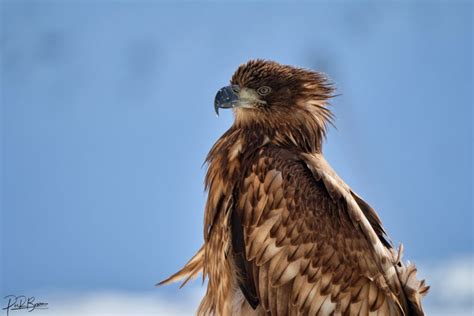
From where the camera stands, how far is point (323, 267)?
7.37 meters

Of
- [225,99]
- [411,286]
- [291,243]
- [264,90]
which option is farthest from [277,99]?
[411,286]

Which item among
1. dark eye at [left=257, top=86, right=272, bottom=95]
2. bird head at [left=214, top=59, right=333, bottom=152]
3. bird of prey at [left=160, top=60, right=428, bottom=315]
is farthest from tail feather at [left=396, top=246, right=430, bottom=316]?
dark eye at [left=257, top=86, right=272, bottom=95]

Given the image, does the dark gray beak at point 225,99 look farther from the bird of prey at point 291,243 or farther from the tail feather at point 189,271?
the tail feather at point 189,271

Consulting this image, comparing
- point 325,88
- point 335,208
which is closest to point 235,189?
point 335,208

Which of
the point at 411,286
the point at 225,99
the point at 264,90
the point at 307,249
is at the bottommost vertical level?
the point at 411,286

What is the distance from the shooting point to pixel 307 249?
739 cm

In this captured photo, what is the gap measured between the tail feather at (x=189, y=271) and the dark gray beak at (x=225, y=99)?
4.20ft

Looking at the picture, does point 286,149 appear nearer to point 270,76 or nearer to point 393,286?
point 270,76

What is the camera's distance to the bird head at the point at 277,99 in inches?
325

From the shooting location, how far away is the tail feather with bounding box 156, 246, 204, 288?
853cm

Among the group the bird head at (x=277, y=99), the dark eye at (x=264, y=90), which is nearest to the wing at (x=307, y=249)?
the bird head at (x=277, y=99)

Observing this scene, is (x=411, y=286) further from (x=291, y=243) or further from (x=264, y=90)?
(x=264, y=90)

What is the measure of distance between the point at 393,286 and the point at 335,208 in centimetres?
72

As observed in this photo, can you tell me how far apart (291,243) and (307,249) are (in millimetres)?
130
